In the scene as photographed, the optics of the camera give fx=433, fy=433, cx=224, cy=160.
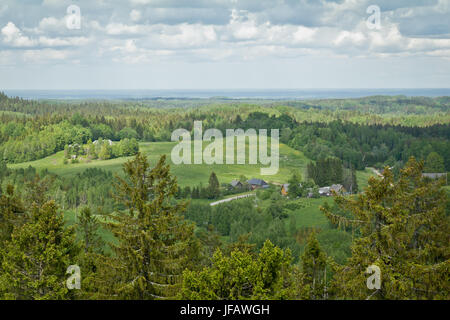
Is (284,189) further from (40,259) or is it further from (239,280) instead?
(239,280)

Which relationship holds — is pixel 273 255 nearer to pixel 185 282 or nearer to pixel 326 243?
pixel 185 282

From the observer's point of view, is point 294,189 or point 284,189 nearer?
point 294,189

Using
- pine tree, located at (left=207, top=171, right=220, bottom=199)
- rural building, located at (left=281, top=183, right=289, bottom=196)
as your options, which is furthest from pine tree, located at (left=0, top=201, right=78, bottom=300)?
rural building, located at (left=281, top=183, right=289, bottom=196)

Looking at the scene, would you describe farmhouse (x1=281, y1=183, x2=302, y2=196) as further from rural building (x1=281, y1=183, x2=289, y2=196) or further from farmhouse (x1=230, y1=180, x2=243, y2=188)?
farmhouse (x1=230, y1=180, x2=243, y2=188)

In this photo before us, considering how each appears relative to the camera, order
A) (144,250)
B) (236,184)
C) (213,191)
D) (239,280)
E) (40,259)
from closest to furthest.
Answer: (239,280) < (40,259) < (144,250) < (213,191) < (236,184)

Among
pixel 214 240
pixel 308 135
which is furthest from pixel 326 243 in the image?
pixel 308 135

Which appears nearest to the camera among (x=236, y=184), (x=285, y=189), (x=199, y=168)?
(x=285, y=189)

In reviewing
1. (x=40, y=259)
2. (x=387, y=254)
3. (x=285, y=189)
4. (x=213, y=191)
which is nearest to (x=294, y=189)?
(x=285, y=189)
